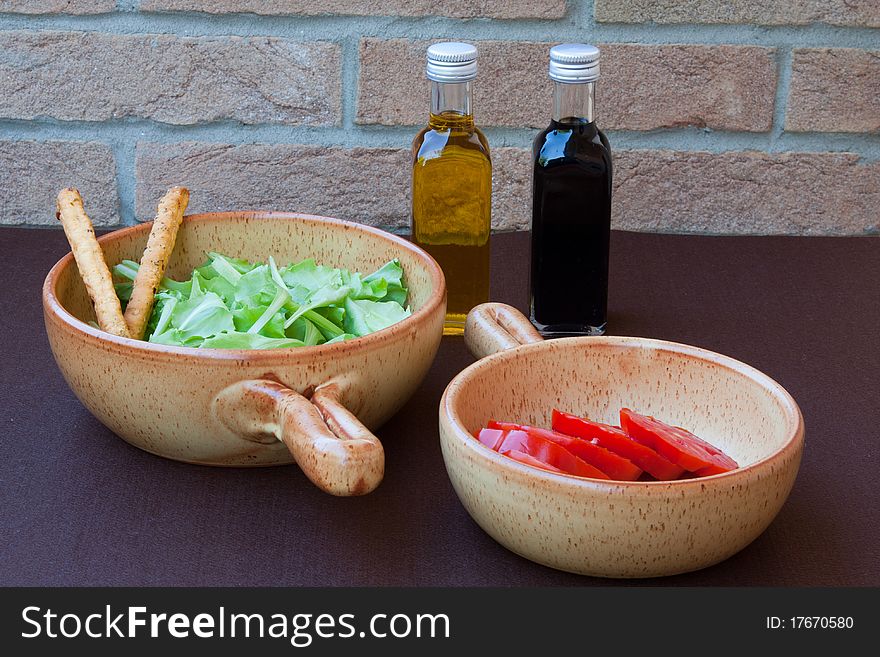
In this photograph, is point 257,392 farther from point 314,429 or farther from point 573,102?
point 573,102

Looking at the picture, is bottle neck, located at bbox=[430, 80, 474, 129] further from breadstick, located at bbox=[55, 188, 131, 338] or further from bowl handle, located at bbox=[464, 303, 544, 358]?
breadstick, located at bbox=[55, 188, 131, 338]

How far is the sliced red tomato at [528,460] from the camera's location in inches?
24.9

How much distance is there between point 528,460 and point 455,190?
378 mm

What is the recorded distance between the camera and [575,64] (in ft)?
2.93

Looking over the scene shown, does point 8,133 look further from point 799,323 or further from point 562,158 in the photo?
point 799,323

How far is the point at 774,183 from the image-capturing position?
133 centimetres

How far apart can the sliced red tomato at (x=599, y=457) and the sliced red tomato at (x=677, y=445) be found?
0.07 ft

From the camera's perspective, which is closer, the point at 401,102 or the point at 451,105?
the point at 451,105

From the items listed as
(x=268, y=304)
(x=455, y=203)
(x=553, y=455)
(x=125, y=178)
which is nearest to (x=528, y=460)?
(x=553, y=455)

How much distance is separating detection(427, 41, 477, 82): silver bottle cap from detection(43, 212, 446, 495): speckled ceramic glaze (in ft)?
0.61

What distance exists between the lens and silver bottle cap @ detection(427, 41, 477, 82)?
91 centimetres

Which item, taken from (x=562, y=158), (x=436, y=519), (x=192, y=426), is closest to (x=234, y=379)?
(x=192, y=426)

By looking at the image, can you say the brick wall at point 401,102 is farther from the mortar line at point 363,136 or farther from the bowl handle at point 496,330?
the bowl handle at point 496,330

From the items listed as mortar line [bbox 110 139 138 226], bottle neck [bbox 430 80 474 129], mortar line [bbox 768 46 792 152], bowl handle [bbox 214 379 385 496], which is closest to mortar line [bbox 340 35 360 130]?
mortar line [bbox 110 139 138 226]
